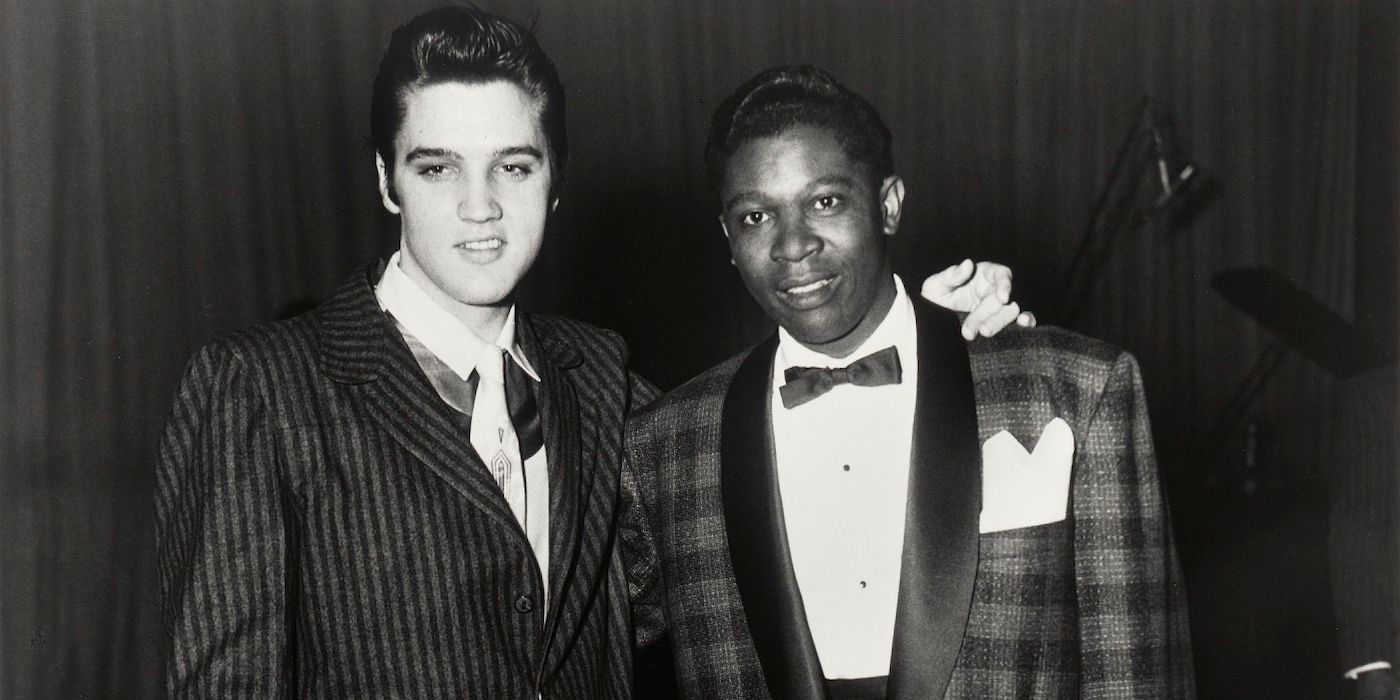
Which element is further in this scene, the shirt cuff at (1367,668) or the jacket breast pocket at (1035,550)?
the shirt cuff at (1367,668)

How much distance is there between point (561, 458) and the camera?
2553mm

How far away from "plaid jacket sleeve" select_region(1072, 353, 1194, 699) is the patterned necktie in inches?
41.5

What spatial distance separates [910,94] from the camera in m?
4.69

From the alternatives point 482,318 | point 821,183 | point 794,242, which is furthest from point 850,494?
point 482,318

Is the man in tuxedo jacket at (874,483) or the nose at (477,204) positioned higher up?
the nose at (477,204)

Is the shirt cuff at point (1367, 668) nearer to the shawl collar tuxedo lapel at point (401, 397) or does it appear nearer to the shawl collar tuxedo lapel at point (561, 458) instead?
the shawl collar tuxedo lapel at point (561, 458)

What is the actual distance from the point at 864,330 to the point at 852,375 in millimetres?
122

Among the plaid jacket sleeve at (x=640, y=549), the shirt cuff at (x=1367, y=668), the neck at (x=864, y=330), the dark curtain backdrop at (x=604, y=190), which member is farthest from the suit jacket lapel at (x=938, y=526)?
the dark curtain backdrop at (x=604, y=190)

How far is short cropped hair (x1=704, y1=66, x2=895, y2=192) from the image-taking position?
2.48 metres

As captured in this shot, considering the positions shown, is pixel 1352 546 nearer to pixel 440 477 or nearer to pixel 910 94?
pixel 910 94

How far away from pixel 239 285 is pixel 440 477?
5.12ft

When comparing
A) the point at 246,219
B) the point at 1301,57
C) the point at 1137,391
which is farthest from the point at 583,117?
the point at 1301,57

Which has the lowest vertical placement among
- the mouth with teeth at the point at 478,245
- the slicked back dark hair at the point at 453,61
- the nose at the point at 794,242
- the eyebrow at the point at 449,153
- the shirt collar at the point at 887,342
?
the shirt collar at the point at 887,342

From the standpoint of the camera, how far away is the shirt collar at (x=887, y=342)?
2537 mm
